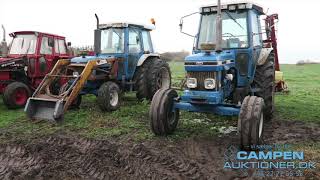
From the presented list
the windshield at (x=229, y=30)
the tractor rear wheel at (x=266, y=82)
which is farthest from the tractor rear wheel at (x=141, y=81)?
the tractor rear wheel at (x=266, y=82)

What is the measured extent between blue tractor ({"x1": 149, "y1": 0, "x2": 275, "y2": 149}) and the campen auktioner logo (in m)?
0.19

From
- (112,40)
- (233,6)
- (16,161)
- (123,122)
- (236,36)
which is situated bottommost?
(16,161)

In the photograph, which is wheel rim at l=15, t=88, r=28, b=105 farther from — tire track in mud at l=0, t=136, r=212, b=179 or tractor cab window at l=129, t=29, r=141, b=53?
tire track in mud at l=0, t=136, r=212, b=179

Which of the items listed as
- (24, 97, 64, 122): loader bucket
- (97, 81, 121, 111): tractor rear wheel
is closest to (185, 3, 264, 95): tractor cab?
(97, 81, 121, 111): tractor rear wheel

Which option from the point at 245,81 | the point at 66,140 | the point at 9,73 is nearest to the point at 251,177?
the point at 245,81

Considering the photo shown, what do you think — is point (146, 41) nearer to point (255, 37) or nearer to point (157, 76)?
point (157, 76)

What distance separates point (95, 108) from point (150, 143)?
12.0 feet

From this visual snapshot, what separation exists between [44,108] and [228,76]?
160 inches

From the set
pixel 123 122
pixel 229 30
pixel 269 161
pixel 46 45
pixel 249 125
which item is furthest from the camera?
pixel 46 45

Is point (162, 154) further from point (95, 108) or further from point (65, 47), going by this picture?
point (65, 47)

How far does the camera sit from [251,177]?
4.73 meters

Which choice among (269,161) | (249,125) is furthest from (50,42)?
(269,161)

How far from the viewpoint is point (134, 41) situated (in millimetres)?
10508

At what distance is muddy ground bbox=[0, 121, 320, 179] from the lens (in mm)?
4938
